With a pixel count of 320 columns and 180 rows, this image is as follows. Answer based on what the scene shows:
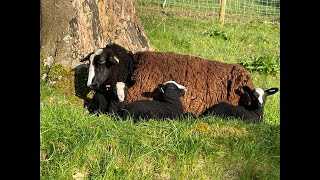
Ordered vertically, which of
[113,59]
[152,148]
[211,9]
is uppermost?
[211,9]

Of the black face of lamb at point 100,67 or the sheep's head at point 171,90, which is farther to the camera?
the black face of lamb at point 100,67

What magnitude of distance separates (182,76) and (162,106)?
95 cm

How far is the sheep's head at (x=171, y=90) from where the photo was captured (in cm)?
682

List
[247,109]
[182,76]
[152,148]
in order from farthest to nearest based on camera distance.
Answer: [182,76], [247,109], [152,148]

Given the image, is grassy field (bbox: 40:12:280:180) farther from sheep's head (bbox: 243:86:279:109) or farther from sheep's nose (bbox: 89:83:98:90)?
sheep's head (bbox: 243:86:279:109)

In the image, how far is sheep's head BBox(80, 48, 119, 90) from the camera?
7078 millimetres

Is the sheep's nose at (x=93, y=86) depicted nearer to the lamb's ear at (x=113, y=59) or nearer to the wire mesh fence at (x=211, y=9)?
the lamb's ear at (x=113, y=59)

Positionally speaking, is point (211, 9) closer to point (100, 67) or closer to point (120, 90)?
point (100, 67)

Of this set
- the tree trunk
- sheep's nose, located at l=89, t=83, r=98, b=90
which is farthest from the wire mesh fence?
sheep's nose, located at l=89, t=83, r=98, b=90

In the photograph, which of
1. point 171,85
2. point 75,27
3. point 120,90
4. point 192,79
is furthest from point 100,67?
point 192,79

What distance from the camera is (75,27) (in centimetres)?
757

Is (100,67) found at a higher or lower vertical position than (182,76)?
higher

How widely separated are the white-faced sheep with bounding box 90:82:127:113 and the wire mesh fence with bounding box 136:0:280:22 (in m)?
9.06

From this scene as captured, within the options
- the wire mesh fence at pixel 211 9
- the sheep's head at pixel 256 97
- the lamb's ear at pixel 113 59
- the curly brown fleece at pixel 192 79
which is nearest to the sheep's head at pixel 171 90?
the curly brown fleece at pixel 192 79
